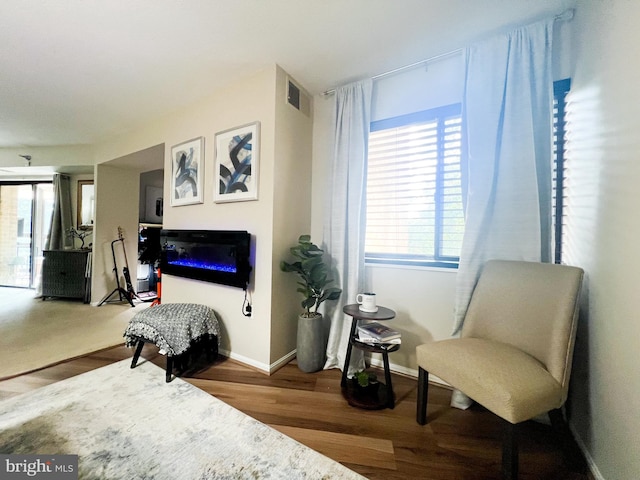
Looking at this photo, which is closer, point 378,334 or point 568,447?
point 568,447

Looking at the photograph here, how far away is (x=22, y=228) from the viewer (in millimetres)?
4520

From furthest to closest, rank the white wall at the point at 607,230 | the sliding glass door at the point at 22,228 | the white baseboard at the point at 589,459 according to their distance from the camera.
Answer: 1. the sliding glass door at the point at 22,228
2. the white baseboard at the point at 589,459
3. the white wall at the point at 607,230

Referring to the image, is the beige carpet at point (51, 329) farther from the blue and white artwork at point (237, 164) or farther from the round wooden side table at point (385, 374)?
the round wooden side table at point (385, 374)

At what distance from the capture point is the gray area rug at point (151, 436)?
1062mm

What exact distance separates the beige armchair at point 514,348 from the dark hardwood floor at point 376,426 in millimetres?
153

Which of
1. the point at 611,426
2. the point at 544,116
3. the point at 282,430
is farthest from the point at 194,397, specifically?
the point at 544,116

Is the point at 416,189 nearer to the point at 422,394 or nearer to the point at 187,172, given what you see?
the point at 422,394

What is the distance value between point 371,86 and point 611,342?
6.94 ft

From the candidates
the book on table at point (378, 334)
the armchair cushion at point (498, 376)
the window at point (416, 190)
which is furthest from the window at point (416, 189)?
the armchair cushion at point (498, 376)

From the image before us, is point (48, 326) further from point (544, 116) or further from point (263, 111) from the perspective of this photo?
point (544, 116)

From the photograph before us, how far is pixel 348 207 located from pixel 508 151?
1.10 metres

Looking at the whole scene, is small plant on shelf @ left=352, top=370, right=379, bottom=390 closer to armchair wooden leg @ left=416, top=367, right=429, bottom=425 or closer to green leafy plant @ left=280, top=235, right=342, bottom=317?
armchair wooden leg @ left=416, top=367, right=429, bottom=425

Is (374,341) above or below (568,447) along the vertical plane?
above

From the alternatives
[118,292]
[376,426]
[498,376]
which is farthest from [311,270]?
[118,292]
